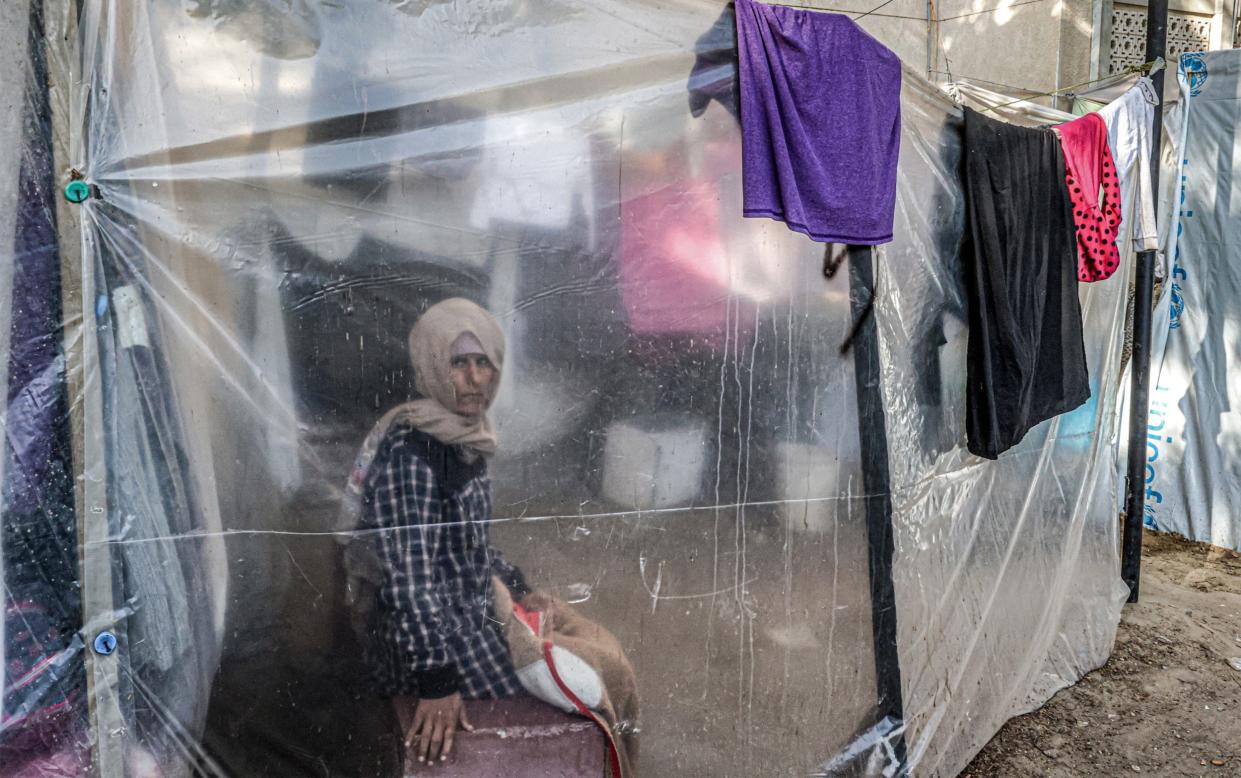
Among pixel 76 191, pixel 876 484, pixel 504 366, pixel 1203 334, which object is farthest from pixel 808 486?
pixel 1203 334

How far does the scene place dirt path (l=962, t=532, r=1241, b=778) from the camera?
315 centimetres

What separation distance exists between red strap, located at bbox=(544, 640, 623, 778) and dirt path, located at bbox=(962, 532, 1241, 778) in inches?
64.4

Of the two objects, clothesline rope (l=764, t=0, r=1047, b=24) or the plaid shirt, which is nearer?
the plaid shirt

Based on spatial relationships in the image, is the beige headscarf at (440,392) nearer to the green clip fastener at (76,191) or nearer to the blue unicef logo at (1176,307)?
the green clip fastener at (76,191)

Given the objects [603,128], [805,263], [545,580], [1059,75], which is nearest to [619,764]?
[545,580]

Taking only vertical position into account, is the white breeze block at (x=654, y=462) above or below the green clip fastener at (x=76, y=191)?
below

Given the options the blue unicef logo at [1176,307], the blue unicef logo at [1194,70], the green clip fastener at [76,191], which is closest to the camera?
the green clip fastener at [76,191]

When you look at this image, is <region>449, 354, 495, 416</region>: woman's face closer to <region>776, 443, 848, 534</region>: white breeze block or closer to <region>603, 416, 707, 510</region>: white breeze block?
<region>603, 416, 707, 510</region>: white breeze block

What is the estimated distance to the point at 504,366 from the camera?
6.63 ft

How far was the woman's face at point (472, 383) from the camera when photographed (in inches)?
77.6

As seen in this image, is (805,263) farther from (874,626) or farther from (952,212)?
(874,626)

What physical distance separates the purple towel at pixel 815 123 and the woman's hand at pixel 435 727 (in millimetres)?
1428

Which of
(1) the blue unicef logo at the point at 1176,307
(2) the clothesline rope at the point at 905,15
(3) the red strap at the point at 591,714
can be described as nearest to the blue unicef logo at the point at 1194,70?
(2) the clothesline rope at the point at 905,15

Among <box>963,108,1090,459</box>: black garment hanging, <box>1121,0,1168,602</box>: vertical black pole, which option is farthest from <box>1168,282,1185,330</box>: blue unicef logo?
<box>963,108,1090,459</box>: black garment hanging
